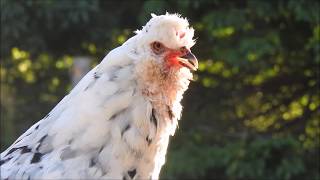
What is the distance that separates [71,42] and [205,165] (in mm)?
1800

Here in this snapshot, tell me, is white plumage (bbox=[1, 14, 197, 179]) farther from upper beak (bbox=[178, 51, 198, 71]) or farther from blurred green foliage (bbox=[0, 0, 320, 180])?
blurred green foliage (bbox=[0, 0, 320, 180])

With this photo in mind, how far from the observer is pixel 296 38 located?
22.1ft

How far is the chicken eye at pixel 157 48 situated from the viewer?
2.87 m

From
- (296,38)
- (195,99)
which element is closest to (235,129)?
(195,99)

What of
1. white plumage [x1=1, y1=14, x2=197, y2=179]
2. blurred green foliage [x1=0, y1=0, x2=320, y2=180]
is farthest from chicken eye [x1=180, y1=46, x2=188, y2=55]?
blurred green foliage [x1=0, y1=0, x2=320, y2=180]

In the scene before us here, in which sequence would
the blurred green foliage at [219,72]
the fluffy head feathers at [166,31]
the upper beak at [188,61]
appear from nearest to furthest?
the fluffy head feathers at [166,31] → the upper beak at [188,61] → the blurred green foliage at [219,72]

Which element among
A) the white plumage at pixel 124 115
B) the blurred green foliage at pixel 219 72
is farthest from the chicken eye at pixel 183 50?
the blurred green foliage at pixel 219 72

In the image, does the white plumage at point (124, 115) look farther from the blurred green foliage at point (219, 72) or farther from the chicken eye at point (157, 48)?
the blurred green foliage at point (219, 72)

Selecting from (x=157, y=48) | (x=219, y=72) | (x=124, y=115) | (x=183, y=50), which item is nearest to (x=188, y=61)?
(x=183, y=50)

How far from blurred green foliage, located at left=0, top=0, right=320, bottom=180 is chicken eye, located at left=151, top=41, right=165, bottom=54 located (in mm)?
3294

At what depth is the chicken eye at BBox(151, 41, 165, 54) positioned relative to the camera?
9.41 feet

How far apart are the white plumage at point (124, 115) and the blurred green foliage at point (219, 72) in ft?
10.7

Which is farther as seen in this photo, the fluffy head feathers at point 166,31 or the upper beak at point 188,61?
the upper beak at point 188,61

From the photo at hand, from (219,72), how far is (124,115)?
4.44 m
